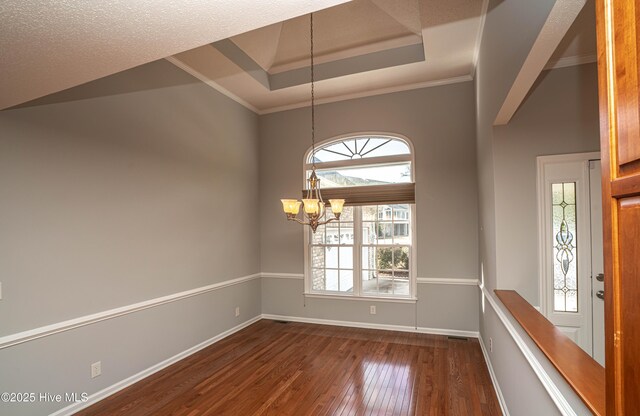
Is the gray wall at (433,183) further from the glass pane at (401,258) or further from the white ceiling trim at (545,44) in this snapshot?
the white ceiling trim at (545,44)

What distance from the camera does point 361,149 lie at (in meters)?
4.90

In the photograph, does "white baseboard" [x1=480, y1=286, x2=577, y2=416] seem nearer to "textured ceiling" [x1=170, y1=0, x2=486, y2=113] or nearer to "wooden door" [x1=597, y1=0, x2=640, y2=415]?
"wooden door" [x1=597, y1=0, x2=640, y2=415]

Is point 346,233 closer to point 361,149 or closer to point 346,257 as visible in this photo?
point 346,257

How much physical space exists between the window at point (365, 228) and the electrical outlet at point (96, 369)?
2.85m

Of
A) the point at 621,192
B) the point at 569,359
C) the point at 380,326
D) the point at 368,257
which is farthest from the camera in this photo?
the point at 368,257

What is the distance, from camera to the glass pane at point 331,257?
5047mm

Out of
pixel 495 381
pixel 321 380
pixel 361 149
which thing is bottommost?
pixel 321 380

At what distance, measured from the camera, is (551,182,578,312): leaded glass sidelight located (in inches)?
114

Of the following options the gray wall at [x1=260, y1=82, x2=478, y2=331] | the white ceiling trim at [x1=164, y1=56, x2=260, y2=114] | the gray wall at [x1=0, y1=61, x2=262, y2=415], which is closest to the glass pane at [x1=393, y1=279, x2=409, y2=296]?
the gray wall at [x1=260, y1=82, x2=478, y2=331]

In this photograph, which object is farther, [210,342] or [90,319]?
[210,342]

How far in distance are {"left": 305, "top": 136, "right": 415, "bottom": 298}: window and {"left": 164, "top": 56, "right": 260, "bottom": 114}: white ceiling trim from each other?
1.31 m

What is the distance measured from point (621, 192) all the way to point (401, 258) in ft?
13.5

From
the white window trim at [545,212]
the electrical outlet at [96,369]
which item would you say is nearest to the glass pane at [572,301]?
the white window trim at [545,212]

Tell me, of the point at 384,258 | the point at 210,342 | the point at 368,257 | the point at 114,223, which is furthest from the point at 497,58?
the point at 210,342
